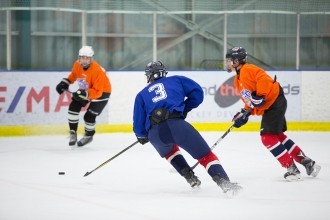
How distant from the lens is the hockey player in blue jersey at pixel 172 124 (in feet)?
14.8

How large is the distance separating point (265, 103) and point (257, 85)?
197 mm

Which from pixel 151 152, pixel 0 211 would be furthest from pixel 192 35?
pixel 0 211

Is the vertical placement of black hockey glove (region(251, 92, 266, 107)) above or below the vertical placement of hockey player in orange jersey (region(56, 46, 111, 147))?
above

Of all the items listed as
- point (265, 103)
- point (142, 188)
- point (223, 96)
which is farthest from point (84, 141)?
point (265, 103)

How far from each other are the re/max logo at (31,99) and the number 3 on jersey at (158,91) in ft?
14.0

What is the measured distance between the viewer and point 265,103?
5238 millimetres

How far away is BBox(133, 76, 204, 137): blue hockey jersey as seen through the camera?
4.62m

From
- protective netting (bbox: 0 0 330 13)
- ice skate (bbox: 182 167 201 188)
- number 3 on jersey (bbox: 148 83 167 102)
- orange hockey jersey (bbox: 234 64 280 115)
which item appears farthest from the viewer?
protective netting (bbox: 0 0 330 13)

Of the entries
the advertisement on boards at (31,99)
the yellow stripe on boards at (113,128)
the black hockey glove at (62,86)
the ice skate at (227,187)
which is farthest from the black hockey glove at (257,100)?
the advertisement on boards at (31,99)

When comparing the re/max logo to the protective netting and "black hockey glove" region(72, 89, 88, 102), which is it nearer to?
"black hockey glove" region(72, 89, 88, 102)

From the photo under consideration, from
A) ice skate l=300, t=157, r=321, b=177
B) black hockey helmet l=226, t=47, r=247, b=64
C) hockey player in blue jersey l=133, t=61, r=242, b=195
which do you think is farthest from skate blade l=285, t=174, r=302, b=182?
black hockey helmet l=226, t=47, r=247, b=64

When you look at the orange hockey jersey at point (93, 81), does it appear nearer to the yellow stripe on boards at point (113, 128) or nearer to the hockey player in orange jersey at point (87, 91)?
the hockey player in orange jersey at point (87, 91)

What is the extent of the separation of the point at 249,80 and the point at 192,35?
22.3 feet

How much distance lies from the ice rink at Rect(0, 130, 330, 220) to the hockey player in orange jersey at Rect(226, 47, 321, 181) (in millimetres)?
164
